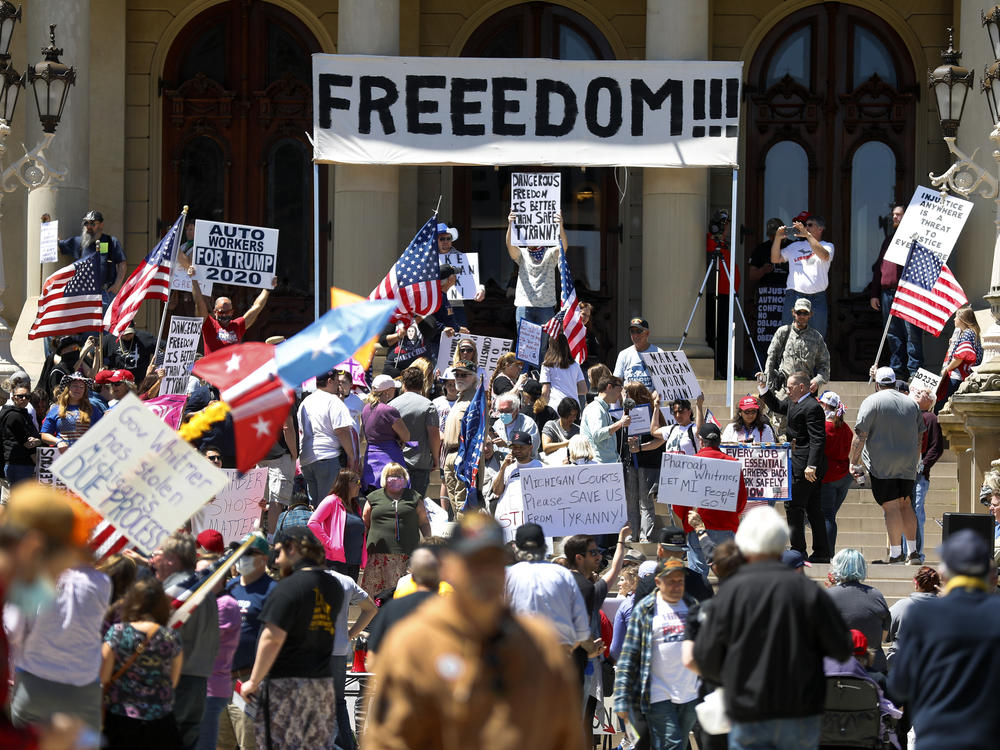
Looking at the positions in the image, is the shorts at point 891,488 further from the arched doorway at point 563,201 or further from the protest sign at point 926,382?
the arched doorway at point 563,201

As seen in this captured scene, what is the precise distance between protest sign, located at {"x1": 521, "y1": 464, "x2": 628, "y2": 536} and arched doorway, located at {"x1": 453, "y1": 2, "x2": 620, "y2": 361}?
34.7 ft

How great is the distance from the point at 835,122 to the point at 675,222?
12.3 feet

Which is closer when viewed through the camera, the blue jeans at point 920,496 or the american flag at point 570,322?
the blue jeans at point 920,496

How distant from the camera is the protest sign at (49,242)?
19.1 metres

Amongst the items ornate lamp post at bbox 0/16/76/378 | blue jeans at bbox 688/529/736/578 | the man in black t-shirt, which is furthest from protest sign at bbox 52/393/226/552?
ornate lamp post at bbox 0/16/76/378

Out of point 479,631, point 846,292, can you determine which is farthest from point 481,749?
point 846,292

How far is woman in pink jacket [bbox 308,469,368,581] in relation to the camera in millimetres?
13008

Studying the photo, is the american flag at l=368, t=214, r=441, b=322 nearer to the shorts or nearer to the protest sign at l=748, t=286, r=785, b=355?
the shorts

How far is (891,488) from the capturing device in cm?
1541

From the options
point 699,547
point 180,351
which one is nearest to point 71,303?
point 180,351

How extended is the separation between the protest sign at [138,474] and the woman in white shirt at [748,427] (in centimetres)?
704

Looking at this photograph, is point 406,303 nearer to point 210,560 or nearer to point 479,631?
point 210,560

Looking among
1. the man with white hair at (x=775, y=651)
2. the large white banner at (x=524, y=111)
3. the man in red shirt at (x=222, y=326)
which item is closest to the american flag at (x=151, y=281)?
the man in red shirt at (x=222, y=326)

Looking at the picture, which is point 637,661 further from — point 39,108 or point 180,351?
point 39,108
